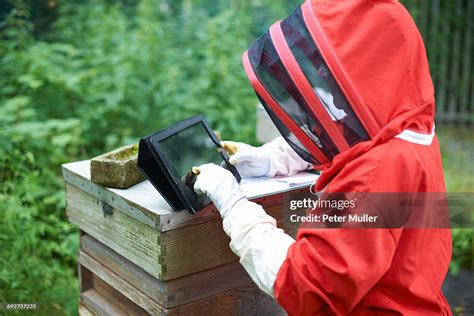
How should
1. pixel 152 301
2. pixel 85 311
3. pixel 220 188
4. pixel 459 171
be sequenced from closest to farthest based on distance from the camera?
pixel 220 188, pixel 152 301, pixel 85 311, pixel 459 171

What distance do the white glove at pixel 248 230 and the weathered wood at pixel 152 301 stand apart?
0.41 metres

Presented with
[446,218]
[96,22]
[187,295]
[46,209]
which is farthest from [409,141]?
[96,22]

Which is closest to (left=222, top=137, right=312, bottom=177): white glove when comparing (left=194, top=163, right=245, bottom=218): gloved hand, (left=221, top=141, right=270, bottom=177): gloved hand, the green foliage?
(left=221, top=141, right=270, bottom=177): gloved hand

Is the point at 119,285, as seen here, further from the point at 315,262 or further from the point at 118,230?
the point at 315,262

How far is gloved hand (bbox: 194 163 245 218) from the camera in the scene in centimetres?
182

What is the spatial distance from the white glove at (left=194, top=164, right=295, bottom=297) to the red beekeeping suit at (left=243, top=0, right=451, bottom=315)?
0.05 meters

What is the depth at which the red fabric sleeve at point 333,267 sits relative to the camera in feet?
5.07

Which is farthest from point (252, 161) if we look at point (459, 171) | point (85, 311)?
point (459, 171)

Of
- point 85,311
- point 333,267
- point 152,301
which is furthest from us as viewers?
point 85,311

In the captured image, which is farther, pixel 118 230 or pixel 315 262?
pixel 118 230

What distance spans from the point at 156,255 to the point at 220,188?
341 millimetres

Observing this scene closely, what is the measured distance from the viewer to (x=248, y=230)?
5.69 feet

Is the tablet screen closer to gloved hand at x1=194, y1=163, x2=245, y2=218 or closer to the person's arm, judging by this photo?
gloved hand at x1=194, y1=163, x2=245, y2=218

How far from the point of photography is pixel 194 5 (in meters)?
6.32
